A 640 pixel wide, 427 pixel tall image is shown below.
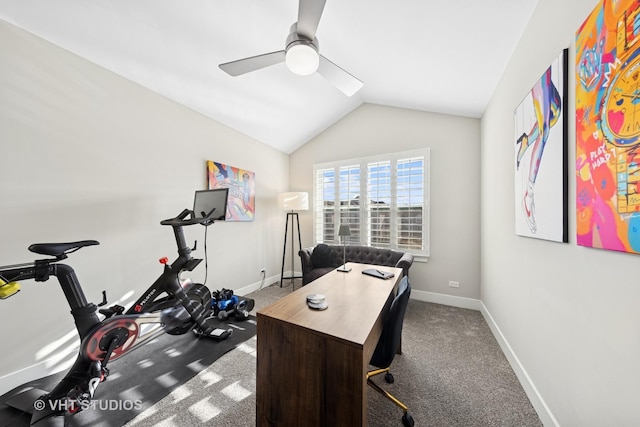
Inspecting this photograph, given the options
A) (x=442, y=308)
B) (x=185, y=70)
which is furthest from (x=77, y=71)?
(x=442, y=308)

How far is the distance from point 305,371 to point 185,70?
3050 millimetres

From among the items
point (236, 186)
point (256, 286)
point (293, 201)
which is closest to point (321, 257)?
point (293, 201)

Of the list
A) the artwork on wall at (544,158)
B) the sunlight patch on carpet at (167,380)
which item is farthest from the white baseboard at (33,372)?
the artwork on wall at (544,158)

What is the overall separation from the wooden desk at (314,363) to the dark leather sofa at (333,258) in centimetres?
208

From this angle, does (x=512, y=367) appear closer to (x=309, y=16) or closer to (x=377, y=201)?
(x=377, y=201)

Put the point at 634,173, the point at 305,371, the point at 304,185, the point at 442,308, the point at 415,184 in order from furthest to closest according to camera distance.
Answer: the point at 304,185
the point at 415,184
the point at 442,308
the point at 305,371
the point at 634,173

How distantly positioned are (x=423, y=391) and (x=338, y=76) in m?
2.66

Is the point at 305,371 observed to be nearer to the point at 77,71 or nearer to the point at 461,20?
the point at 461,20

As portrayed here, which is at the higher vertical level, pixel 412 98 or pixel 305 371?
pixel 412 98

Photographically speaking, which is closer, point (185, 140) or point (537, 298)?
point (537, 298)

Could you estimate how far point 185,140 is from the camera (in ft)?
9.27

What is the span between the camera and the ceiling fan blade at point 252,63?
1722 mm

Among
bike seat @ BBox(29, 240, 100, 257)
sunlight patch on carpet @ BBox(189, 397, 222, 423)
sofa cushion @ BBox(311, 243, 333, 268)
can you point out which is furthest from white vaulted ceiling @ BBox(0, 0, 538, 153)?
sunlight patch on carpet @ BBox(189, 397, 222, 423)

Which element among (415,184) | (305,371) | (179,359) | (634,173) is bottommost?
(179,359)
